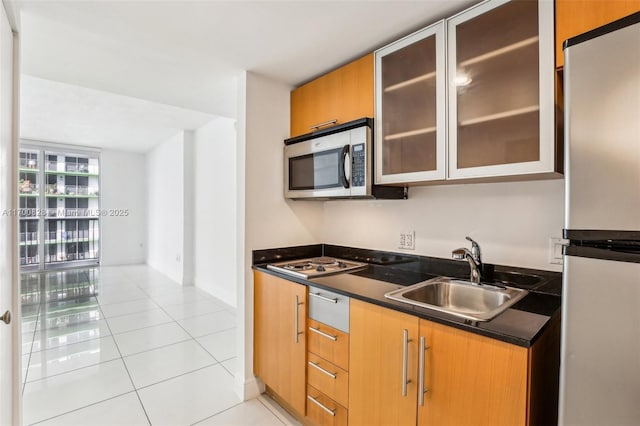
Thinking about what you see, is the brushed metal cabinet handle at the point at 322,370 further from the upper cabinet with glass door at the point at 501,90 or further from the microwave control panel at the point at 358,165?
the upper cabinet with glass door at the point at 501,90

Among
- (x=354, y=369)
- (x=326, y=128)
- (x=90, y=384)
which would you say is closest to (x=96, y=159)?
(x=90, y=384)

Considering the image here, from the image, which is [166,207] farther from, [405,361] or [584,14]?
[584,14]

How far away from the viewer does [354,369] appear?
1513 mm

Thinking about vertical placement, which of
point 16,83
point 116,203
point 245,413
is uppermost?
point 16,83

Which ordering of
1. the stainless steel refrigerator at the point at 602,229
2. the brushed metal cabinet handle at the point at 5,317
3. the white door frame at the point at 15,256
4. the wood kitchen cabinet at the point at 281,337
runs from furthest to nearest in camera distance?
the wood kitchen cabinet at the point at 281,337 < the white door frame at the point at 15,256 < the brushed metal cabinet handle at the point at 5,317 < the stainless steel refrigerator at the point at 602,229

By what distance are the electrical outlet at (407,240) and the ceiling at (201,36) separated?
3.82 feet

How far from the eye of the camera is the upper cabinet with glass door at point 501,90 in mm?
1223

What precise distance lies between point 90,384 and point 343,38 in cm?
289

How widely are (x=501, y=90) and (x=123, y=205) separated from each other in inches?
296

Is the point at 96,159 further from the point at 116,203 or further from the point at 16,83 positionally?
the point at 16,83

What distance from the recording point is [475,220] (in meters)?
1.74

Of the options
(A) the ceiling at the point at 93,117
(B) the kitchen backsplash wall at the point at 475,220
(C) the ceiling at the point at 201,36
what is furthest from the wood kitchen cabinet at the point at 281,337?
(A) the ceiling at the point at 93,117

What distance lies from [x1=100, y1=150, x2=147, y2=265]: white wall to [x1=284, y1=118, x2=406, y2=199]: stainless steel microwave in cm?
605

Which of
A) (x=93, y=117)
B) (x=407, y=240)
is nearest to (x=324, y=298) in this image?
(x=407, y=240)
